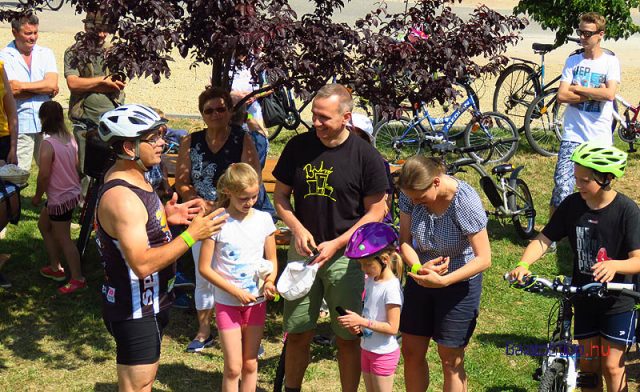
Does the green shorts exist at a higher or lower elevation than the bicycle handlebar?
lower

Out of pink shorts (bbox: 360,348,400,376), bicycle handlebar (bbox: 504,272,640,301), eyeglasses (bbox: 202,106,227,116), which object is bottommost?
pink shorts (bbox: 360,348,400,376)

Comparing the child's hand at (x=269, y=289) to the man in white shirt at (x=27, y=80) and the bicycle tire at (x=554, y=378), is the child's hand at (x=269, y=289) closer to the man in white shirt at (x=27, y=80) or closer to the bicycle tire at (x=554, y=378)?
the bicycle tire at (x=554, y=378)

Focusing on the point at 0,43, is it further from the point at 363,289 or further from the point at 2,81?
the point at 363,289

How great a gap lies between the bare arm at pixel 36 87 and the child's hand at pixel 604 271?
599 centimetres

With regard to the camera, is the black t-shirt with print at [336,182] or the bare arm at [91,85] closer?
the black t-shirt with print at [336,182]

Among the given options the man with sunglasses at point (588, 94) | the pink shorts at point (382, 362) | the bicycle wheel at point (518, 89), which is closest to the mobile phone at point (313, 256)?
the pink shorts at point (382, 362)

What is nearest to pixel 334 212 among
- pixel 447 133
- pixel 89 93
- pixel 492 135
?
pixel 89 93

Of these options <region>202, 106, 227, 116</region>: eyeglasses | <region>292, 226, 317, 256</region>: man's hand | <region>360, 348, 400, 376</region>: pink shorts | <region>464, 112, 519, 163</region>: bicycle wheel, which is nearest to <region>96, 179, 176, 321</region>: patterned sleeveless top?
<region>292, 226, 317, 256</region>: man's hand

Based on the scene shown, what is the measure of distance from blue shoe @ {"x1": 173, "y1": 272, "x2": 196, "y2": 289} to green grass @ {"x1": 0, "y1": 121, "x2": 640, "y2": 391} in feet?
0.74

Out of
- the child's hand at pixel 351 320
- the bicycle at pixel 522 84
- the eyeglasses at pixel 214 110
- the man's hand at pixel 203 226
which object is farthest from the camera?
the bicycle at pixel 522 84

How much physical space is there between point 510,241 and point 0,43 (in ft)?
41.4

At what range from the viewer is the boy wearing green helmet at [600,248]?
498 centimetres

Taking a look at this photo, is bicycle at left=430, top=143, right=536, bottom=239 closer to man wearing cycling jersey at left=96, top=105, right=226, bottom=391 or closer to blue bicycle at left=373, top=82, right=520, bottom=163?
blue bicycle at left=373, top=82, right=520, bottom=163

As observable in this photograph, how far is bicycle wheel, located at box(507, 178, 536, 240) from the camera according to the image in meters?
9.09
